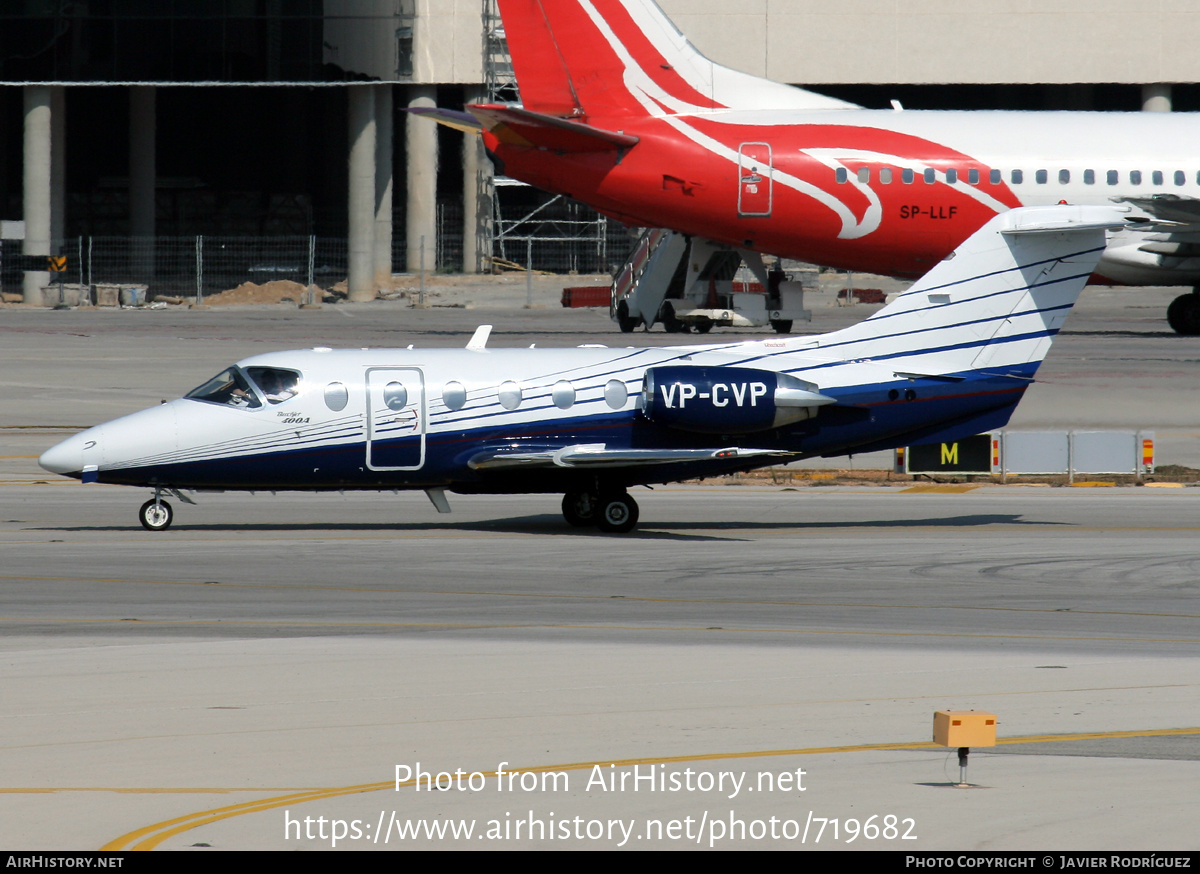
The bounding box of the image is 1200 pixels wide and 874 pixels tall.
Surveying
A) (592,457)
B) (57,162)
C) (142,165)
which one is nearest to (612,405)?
(592,457)

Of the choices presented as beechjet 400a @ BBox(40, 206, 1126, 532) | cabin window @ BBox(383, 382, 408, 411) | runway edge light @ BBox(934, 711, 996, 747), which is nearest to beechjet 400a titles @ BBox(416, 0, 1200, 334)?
beechjet 400a @ BBox(40, 206, 1126, 532)

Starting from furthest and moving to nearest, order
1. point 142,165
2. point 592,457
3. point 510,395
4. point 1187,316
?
point 142,165, point 1187,316, point 510,395, point 592,457

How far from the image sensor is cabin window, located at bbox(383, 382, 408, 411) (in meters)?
22.5

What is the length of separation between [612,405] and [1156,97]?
58.7 m

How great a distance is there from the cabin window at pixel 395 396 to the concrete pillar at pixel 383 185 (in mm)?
51501

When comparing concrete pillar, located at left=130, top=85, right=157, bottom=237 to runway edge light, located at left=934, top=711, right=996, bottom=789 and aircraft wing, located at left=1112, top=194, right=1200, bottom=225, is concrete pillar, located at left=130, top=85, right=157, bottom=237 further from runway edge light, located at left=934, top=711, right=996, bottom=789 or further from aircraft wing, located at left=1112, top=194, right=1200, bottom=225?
runway edge light, located at left=934, top=711, right=996, bottom=789

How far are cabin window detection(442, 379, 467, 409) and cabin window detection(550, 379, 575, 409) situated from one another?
1.29m

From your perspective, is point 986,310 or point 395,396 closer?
point 395,396

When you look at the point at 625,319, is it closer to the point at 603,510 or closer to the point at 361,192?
the point at 361,192

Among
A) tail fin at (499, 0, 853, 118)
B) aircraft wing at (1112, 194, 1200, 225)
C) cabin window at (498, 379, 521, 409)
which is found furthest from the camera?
tail fin at (499, 0, 853, 118)

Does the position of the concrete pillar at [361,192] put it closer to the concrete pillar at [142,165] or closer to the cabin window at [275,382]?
the concrete pillar at [142,165]

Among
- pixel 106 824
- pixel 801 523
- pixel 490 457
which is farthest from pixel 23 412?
pixel 106 824

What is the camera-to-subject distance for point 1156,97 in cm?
7350

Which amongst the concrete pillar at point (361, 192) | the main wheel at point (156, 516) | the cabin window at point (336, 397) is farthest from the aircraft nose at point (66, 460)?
the concrete pillar at point (361, 192)
